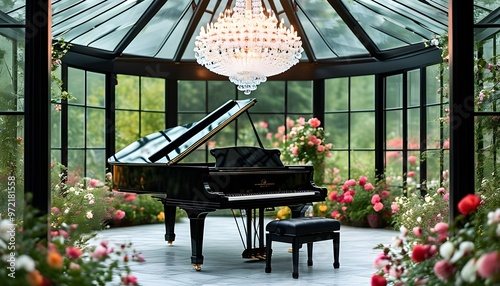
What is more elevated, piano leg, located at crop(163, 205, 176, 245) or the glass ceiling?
the glass ceiling

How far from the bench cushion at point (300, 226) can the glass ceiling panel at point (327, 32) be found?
431cm

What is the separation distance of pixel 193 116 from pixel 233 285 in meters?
13.5

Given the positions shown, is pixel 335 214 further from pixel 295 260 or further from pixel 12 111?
pixel 12 111

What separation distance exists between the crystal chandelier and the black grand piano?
0.66 metres

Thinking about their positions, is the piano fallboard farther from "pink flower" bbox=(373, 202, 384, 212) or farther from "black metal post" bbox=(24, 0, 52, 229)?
"black metal post" bbox=(24, 0, 52, 229)

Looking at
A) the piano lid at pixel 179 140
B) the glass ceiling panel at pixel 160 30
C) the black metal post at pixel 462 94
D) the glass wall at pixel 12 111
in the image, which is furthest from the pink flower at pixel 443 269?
the glass ceiling panel at pixel 160 30

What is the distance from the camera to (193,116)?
19688 mm

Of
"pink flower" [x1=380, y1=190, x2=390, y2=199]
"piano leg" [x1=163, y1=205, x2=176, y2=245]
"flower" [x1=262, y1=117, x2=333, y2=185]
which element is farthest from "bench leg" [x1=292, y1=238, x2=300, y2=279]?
"flower" [x1=262, y1=117, x2=333, y2=185]

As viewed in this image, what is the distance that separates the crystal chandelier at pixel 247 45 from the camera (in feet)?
28.0

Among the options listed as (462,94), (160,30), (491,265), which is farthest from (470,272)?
(160,30)

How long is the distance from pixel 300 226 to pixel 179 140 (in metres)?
1.79

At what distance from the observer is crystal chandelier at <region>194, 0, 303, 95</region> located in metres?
8.54

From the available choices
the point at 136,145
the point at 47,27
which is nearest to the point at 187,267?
the point at 136,145

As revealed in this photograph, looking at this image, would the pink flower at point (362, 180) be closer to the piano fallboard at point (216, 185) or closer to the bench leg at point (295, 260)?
the piano fallboard at point (216, 185)
